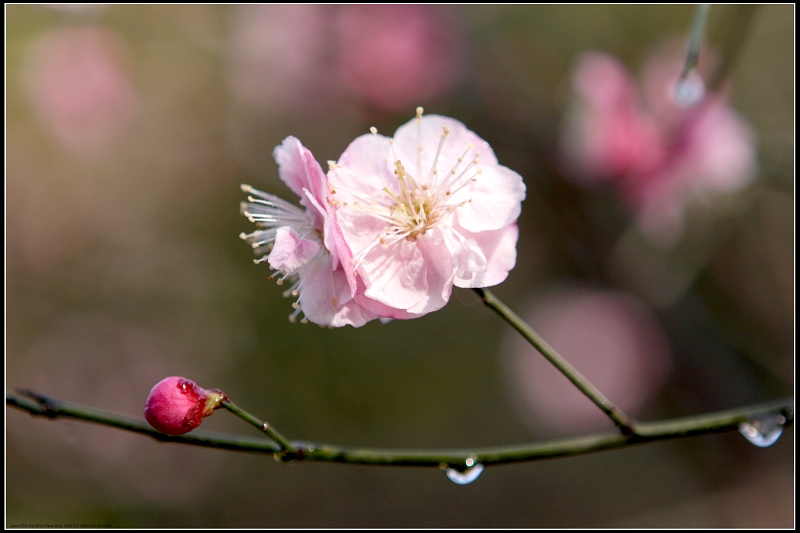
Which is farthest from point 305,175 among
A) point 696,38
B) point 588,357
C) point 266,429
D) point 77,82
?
point 77,82

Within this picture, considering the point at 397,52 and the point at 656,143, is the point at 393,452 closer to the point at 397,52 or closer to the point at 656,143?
the point at 656,143

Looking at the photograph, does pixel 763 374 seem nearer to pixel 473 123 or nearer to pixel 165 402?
pixel 473 123

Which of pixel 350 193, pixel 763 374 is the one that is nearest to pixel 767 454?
pixel 763 374

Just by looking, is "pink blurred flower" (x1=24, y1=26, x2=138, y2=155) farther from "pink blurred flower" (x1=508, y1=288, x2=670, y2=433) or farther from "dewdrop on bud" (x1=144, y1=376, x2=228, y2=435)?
"dewdrop on bud" (x1=144, y1=376, x2=228, y2=435)

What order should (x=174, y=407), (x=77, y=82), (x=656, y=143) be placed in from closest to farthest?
(x=174, y=407), (x=656, y=143), (x=77, y=82)

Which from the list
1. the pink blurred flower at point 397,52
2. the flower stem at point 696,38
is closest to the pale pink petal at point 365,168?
the flower stem at point 696,38
